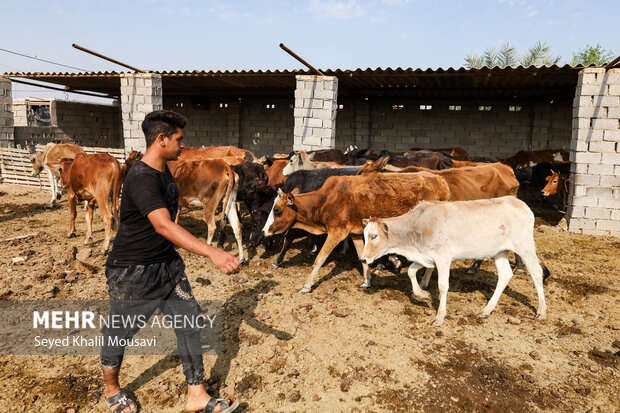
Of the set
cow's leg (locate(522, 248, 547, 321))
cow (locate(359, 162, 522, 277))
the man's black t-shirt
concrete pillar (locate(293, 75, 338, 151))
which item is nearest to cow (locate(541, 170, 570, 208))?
cow (locate(359, 162, 522, 277))

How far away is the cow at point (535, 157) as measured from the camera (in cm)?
1463

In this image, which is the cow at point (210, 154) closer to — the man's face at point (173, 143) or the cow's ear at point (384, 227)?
the cow's ear at point (384, 227)

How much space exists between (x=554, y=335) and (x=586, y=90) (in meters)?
7.19

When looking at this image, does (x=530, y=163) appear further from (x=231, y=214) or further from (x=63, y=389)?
(x=63, y=389)

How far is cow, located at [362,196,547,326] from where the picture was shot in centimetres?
458

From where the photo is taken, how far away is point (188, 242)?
7.77ft

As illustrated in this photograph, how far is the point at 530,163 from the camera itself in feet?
47.6

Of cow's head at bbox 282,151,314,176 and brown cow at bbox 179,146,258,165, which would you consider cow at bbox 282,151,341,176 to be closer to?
cow's head at bbox 282,151,314,176

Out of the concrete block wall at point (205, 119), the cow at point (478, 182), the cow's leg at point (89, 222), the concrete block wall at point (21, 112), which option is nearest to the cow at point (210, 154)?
the cow's leg at point (89, 222)

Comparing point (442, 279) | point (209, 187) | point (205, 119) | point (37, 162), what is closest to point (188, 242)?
point (442, 279)

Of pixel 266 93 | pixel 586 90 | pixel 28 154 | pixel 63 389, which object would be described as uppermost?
pixel 266 93

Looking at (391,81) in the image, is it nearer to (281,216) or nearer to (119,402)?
(281,216)

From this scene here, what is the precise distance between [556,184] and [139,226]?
41.8 feet

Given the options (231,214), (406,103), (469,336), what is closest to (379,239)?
(469,336)
